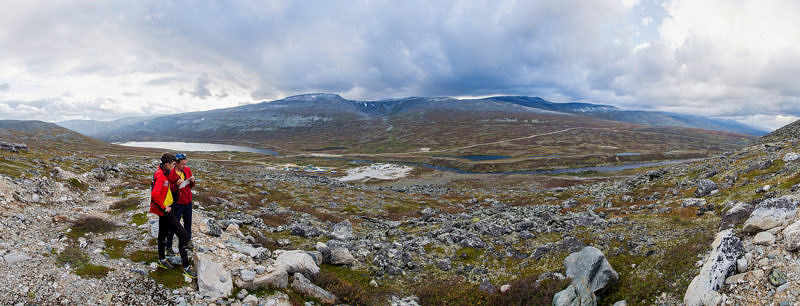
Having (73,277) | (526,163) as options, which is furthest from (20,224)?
(526,163)

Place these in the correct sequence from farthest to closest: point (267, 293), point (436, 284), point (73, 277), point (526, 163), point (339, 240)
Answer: point (526, 163), point (339, 240), point (436, 284), point (267, 293), point (73, 277)

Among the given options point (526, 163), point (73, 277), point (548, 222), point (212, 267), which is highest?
point (73, 277)

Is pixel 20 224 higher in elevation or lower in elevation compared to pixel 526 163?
higher

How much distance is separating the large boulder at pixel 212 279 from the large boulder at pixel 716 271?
54.2 ft

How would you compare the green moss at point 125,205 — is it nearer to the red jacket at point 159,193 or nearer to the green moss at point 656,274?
the red jacket at point 159,193

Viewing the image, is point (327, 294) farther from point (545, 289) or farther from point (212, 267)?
point (545, 289)

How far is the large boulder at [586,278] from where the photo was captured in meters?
12.2

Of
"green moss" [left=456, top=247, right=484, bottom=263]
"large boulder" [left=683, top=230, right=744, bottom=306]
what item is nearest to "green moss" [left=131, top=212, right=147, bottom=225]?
"green moss" [left=456, top=247, right=484, bottom=263]

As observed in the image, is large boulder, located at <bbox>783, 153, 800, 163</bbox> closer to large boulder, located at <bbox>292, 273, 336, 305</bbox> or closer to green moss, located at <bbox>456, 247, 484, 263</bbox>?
green moss, located at <bbox>456, 247, 484, 263</bbox>

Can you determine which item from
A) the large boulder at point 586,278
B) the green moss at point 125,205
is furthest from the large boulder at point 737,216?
the green moss at point 125,205

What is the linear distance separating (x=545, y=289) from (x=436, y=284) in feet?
18.0

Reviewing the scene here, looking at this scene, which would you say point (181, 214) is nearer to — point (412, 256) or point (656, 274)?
point (412, 256)

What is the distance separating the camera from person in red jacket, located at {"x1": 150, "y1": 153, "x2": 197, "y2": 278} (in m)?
11.3

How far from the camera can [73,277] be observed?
1000 centimetres
